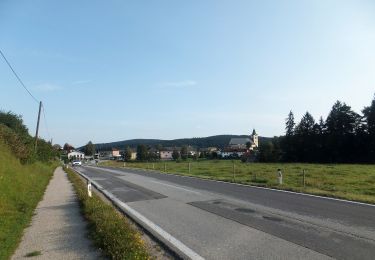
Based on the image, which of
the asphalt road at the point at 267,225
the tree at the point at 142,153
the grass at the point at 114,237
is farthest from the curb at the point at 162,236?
the tree at the point at 142,153

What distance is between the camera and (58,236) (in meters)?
9.17

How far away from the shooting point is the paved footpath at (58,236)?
757cm

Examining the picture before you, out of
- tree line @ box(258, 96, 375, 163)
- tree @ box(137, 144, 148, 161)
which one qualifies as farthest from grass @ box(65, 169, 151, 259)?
tree @ box(137, 144, 148, 161)

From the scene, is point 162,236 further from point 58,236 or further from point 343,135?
point 343,135

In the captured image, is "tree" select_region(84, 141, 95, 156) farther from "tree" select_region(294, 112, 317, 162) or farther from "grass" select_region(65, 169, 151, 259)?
"grass" select_region(65, 169, 151, 259)

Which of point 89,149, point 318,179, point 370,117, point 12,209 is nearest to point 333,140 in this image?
point 370,117

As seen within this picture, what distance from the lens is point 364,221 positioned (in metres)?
9.78

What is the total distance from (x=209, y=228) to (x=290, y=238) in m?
2.04

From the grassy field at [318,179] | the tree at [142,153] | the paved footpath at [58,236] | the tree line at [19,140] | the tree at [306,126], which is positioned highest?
the tree at [306,126]

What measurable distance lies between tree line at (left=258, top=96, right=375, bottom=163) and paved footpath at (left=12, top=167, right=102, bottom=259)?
73.8 metres

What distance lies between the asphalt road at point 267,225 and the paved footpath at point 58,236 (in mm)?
1898

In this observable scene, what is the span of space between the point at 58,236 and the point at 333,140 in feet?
272

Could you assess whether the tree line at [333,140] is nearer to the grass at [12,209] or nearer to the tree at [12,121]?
the tree at [12,121]

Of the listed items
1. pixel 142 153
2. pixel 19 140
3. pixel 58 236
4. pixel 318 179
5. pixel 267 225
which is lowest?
pixel 58 236
